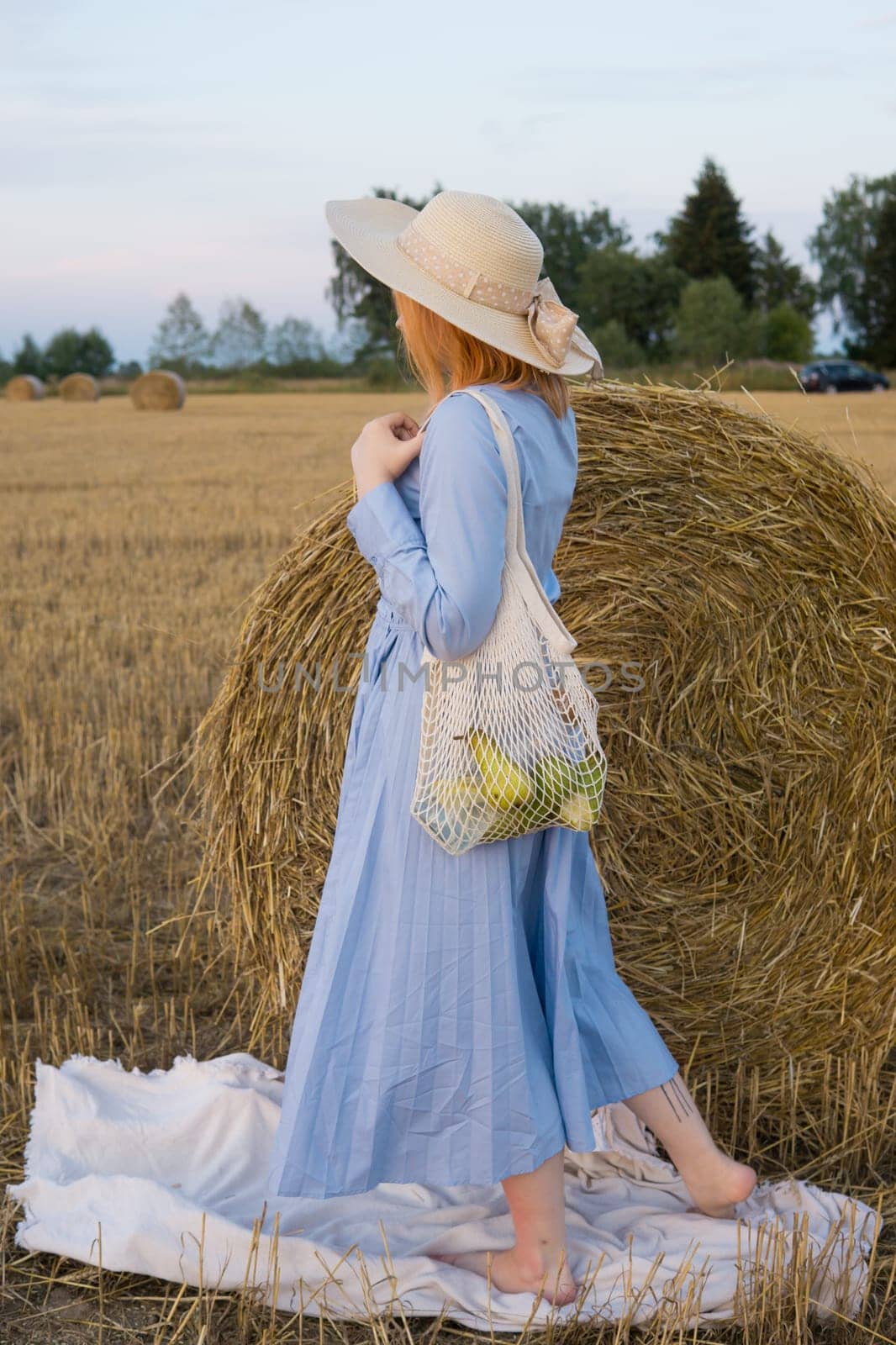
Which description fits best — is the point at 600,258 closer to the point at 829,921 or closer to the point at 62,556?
the point at 62,556

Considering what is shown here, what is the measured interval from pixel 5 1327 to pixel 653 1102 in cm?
110

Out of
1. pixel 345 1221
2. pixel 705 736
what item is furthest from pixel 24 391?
pixel 345 1221

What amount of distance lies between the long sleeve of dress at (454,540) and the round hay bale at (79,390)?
→ 31.3m

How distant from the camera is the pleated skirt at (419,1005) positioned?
84.0 inches

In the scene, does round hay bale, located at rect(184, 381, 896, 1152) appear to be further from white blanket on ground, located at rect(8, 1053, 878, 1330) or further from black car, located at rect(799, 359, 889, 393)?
black car, located at rect(799, 359, 889, 393)

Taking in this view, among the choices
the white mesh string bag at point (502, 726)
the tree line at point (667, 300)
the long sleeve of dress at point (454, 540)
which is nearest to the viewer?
the long sleeve of dress at point (454, 540)

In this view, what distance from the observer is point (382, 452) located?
2.07 m

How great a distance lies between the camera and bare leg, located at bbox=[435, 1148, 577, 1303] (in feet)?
7.31

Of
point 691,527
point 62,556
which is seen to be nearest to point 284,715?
point 691,527

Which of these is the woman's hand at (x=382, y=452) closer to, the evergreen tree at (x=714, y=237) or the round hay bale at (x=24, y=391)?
the round hay bale at (x=24, y=391)

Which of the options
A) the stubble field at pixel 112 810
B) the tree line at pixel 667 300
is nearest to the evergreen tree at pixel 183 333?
the tree line at pixel 667 300

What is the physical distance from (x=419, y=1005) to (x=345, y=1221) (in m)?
0.64

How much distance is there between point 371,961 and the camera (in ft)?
7.14

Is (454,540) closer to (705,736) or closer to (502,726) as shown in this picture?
(502,726)
